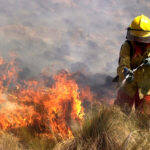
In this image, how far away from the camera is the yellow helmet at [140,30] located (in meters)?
4.46

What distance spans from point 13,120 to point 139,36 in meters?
3.22

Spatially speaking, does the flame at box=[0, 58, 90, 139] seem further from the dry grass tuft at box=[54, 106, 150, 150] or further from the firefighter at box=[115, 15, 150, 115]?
the firefighter at box=[115, 15, 150, 115]

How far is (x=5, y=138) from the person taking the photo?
378 cm

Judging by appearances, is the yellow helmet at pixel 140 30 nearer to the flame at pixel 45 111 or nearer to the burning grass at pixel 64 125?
the burning grass at pixel 64 125

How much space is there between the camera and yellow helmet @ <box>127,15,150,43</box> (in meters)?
4.46

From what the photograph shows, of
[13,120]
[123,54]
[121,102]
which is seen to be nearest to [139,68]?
[123,54]

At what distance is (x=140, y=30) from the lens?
4.49 m

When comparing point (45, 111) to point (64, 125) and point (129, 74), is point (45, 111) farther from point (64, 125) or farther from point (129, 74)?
point (129, 74)

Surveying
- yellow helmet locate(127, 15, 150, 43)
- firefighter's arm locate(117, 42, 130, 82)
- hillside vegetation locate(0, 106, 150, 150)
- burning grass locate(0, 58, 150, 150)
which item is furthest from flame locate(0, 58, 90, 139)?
yellow helmet locate(127, 15, 150, 43)

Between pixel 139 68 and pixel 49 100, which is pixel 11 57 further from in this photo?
pixel 139 68

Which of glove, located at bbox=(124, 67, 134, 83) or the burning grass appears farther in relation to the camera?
glove, located at bbox=(124, 67, 134, 83)

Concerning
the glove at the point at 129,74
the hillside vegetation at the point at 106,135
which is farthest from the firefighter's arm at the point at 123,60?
the hillside vegetation at the point at 106,135

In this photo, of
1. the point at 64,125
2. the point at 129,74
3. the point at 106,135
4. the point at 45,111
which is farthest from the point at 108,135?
the point at 45,111

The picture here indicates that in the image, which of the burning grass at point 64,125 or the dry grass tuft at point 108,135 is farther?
the burning grass at point 64,125
